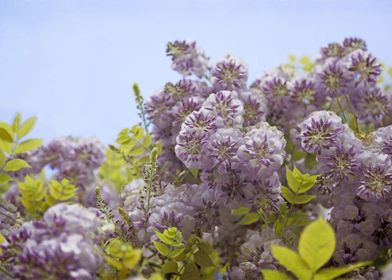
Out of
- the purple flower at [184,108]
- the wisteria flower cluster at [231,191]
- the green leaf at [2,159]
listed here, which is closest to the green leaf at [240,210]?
the wisteria flower cluster at [231,191]

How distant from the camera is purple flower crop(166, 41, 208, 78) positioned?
0.67 metres

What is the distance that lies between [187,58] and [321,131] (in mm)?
215

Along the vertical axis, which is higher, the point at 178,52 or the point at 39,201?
the point at 178,52

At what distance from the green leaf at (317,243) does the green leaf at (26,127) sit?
1.05 feet

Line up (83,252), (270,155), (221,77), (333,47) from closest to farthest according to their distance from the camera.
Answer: (83,252) → (270,155) → (221,77) → (333,47)

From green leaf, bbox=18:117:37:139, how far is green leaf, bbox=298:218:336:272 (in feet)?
1.05

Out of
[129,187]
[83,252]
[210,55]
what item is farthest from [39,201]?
[83,252]

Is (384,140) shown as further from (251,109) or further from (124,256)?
(124,256)

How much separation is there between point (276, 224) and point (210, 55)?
0.78ft

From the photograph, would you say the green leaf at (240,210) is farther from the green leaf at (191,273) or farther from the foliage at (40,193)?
the foliage at (40,193)

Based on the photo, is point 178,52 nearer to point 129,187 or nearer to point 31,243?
point 129,187

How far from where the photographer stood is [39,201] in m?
0.67

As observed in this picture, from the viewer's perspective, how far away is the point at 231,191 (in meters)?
0.51

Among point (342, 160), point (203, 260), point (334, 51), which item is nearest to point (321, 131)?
point (342, 160)
